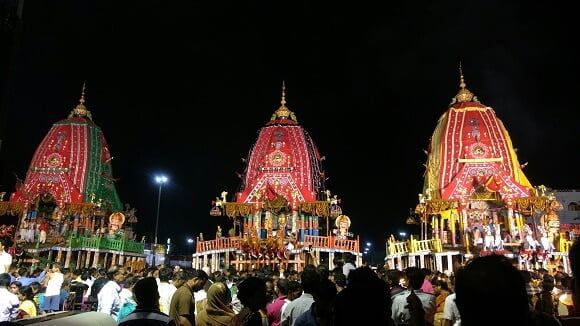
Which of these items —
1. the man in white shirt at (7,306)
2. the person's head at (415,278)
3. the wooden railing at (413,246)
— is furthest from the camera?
the wooden railing at (413,246)

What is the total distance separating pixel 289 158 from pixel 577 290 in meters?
34.2

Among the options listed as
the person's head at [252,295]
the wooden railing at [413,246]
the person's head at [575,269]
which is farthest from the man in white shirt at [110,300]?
the wooden railing at [413,246]

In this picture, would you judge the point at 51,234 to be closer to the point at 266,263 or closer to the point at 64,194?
the point at 64,194

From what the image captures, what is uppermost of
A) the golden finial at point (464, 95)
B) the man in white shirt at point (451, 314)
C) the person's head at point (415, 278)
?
the golden finial at point (464, 95)

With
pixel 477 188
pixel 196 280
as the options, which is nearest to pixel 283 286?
pixel 196 280

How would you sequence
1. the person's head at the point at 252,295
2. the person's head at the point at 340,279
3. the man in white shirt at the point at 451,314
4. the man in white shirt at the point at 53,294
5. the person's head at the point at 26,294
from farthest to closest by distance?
the man in white shirt at the point at 53,294 → the person's head at the point at 26,294 → the person's head at the point at 340,279 → the man in white shirt at the point at 451,314 → the person's head at the point at 252,295

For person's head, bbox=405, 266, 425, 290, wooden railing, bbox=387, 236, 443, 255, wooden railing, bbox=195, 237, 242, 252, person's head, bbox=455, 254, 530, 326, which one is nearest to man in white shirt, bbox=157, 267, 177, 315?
person's head, bbox=405, 266, 425, 290

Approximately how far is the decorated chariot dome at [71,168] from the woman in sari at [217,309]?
36.1 meters

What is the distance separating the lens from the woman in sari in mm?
4805

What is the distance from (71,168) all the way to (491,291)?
139ft

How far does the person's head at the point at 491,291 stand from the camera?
69.6 inches

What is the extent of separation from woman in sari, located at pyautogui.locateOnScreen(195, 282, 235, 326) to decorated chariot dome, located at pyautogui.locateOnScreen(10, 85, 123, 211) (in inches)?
1420

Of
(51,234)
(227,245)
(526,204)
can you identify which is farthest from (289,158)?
(51,234)

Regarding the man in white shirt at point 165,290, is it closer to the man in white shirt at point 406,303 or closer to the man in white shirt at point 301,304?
the man in white shirt at point 301,304
